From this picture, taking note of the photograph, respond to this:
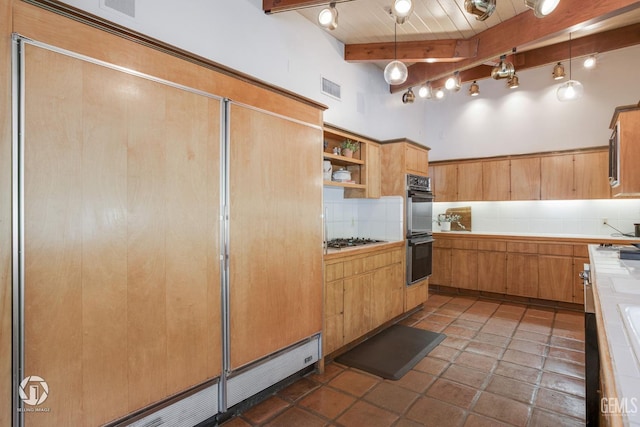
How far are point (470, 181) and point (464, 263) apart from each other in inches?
54.5

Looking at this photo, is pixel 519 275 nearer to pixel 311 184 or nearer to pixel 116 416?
pixel 311 184

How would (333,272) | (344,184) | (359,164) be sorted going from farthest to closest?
(359,164)
(344,184)
(333,272)

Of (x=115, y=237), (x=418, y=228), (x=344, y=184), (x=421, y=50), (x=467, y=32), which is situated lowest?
(x=418, y=228)

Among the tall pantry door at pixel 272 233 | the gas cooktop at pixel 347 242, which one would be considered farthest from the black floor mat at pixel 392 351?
the gas cooktop at pixel 347 242

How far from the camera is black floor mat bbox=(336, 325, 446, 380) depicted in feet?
9.32

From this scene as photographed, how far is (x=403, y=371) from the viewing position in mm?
2779

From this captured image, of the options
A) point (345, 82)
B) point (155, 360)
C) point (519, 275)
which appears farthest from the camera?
point (519, 275)

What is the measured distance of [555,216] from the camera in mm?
5020

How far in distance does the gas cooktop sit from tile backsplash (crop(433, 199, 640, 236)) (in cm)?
233

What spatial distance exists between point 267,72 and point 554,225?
482 centimetres

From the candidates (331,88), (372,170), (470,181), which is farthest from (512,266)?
(331,88)

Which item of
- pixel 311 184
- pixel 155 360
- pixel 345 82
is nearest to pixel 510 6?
pixel 345 82

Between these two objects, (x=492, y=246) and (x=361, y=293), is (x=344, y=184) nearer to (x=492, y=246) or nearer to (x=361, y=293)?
(x=361, y=293)

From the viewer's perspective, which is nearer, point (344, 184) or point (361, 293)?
point (361, 293)
